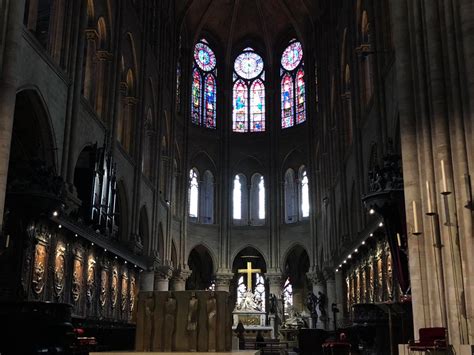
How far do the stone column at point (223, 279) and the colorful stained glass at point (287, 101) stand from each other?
40.0 feet

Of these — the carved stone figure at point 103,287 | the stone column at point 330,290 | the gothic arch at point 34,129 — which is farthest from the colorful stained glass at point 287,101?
the gothic arch at point 34,129

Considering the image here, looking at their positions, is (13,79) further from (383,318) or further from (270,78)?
(270,78)

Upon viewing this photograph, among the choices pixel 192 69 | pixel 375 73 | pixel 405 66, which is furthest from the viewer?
pixel 192 69

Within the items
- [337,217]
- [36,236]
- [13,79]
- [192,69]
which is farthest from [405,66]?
[192,69]

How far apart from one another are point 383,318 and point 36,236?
31.9 feet

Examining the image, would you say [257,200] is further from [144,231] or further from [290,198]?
[144,231]

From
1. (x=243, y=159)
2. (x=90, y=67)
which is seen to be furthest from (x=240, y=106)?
(x=90, y=67)

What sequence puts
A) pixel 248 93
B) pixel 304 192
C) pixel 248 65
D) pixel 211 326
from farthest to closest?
pixel 248 65
pixel 248 93
pixel 304 192
pixel 211 326

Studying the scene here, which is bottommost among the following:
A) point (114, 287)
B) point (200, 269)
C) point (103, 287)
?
point (103, 287)

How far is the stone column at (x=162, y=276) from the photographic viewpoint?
35.3 metres

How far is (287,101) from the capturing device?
4750 centimetres

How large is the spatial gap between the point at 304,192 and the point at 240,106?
8977 mm

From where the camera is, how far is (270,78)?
159ft

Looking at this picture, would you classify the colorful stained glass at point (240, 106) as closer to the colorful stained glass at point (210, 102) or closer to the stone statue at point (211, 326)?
the colorful stained glass at point (210, 102)
